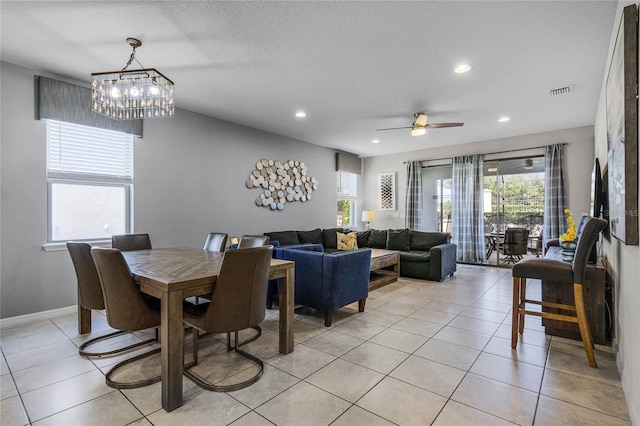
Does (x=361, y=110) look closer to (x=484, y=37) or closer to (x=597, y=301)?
(x=484, y=37)

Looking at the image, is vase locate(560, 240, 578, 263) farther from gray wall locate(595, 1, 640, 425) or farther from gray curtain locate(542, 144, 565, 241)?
gray curtain locate(542, 144, 565, 241)

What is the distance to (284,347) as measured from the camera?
261 cm

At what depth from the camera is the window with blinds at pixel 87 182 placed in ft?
11.8

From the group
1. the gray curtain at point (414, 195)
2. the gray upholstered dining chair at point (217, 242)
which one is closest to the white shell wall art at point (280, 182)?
the gray upholstered dining chair at point (217, 242)

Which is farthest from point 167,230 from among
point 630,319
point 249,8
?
point 630,319

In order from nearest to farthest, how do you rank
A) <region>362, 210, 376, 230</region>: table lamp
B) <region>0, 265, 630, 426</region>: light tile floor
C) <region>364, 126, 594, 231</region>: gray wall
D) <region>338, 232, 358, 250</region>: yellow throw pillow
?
<region>0, 265, 630, 426</region>: light tile floor → <region>364, 126, 594, 231</region>: gray wall → <region>338, 232, 358, 250</region>: yellow throw pillow → <region>362, 210, 376, 230</region>: table lamp

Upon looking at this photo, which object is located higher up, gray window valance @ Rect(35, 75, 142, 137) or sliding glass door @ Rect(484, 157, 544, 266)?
gray window valance @ Rect(35, 75, 142, 137)

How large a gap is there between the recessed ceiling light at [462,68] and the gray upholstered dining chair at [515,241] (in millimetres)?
4255

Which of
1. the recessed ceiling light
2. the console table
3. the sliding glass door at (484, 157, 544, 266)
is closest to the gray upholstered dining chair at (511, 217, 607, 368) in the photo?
the console table

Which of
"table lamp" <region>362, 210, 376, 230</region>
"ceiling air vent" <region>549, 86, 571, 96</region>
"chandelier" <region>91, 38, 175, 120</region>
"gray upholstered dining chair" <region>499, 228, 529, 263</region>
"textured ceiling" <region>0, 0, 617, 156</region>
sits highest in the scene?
"textured ceiling" <region>0, 0, 617, 156</region>

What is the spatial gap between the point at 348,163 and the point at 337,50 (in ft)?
16.7

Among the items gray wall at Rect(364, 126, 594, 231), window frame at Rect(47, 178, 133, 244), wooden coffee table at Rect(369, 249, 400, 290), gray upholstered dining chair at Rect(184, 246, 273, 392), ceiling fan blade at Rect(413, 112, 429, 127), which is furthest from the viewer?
gray wall at Rect(364, 126, 594, 231)

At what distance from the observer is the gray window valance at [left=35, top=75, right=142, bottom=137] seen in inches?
135

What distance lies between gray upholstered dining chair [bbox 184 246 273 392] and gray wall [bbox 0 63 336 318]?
252 cm
